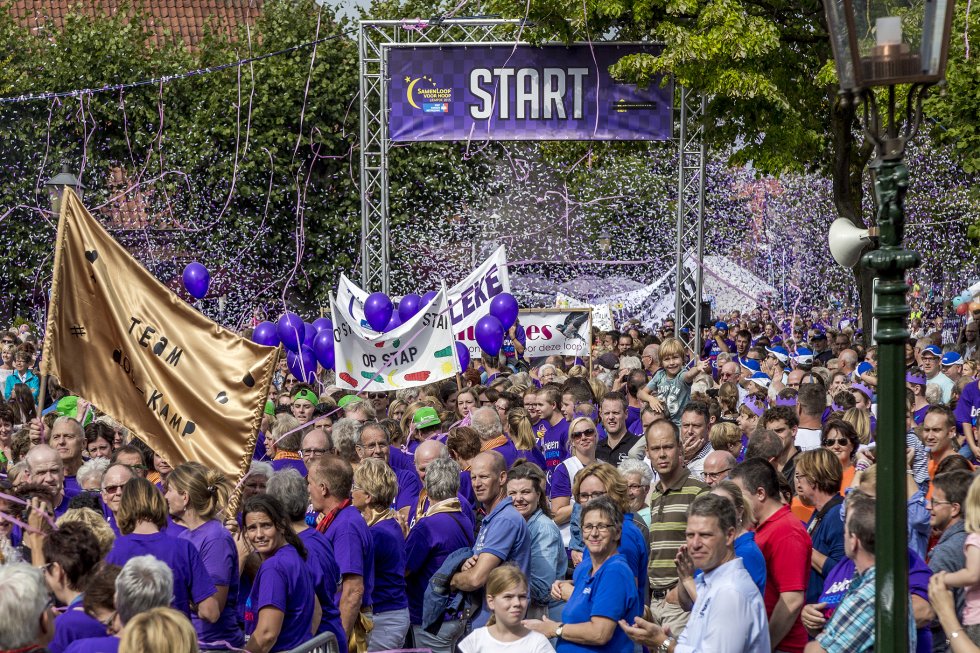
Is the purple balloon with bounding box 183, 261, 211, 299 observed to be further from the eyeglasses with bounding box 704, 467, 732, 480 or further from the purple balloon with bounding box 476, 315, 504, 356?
the eyeglasses with bounding box 704, 467, 732, 480

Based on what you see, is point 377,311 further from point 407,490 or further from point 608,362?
point 407,490

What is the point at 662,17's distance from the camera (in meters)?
19.8

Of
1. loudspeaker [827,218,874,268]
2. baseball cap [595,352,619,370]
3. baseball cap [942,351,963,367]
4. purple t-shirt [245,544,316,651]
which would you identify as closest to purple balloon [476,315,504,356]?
baseball cap [595,352,619,370]

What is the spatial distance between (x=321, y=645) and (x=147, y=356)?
11.0 feet

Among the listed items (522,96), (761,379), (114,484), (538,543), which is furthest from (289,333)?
(538,543)

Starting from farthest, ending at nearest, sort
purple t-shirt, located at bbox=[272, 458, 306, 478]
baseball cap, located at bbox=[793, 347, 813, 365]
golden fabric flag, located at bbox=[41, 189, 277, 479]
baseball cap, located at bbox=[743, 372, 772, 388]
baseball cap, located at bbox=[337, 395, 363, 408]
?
1. baseball cap, located at bbox=[793, 347, 813, 365]
2. baseball cap, located at bbox=[743, 372, 772, 388]
3. baseball cap, located at bbox=[337, 395, 363, 408]
4. purple t-shirt, located at bbox=[272, 458, 306, 478]
5. golden fabric flag, located at bbox=[41, 189, 277, 479]

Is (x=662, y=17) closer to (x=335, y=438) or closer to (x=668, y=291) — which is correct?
(x=668, y=291)

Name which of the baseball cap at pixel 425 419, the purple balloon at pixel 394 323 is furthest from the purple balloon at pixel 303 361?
the baseball cap at pixel 425 419

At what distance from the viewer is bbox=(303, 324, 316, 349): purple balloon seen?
15.8 metres

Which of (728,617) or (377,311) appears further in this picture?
(377,311)

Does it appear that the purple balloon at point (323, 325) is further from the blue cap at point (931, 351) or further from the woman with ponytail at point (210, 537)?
the woman with ponytail at point (210, 537)

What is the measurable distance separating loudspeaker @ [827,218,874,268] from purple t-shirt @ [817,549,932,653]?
129 centimetres

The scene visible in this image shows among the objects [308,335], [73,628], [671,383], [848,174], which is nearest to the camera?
[73,628]

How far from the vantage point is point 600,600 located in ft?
19.5
